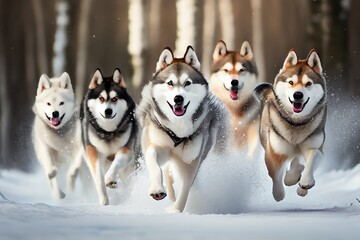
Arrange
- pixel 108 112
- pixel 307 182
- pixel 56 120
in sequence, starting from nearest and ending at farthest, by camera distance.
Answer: pixel 307 182 → pixel 108 112 → pixel 56 120

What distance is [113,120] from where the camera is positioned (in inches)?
205

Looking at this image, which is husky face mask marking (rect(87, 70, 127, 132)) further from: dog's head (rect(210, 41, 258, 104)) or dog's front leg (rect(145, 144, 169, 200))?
dog's head (rect(210, 41, 258, 104))

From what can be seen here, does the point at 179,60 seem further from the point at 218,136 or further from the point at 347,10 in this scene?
the point at 347,10

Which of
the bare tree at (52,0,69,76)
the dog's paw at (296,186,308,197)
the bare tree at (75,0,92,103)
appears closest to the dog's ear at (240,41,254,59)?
the dog's paw at (296,186,308,197)

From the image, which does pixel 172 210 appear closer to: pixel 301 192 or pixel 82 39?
pixel 301 192

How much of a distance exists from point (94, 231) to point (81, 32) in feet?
6.09

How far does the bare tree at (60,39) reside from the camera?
18.7 feet

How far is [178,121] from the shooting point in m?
4.95

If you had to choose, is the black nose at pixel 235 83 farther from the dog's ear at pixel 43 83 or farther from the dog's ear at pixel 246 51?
the dog's ear at pixel 43 83

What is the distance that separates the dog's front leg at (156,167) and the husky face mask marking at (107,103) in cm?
43

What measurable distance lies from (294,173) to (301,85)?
1.76 ft

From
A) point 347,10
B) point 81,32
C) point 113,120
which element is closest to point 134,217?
point 113,120

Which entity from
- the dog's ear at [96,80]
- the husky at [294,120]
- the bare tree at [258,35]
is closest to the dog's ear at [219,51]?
the bare tree at [258,35]

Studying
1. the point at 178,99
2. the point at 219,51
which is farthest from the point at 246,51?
the point at 178,99
